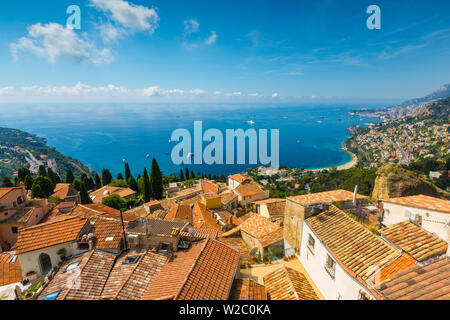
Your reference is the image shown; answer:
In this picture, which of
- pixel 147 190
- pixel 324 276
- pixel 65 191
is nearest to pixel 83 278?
pixel 324 276

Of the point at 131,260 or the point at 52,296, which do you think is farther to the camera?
the point at 131,260

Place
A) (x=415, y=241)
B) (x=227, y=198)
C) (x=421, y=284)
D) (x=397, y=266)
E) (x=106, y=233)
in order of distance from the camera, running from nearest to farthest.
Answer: (x=421, y=284), (x=397, y=266), (x=415, y=241), (x=106, y=233), (x=227, y=198)

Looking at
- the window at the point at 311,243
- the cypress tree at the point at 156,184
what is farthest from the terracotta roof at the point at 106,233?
the cypress tree at the point at 156,184

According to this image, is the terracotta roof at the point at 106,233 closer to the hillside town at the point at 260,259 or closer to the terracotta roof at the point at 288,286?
the hillside town at the point at 260,259

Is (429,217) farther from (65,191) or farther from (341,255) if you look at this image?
(65,191)

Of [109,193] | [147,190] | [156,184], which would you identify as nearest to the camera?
[147,190]

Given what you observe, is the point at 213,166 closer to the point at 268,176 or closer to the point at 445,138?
the point at 268,176

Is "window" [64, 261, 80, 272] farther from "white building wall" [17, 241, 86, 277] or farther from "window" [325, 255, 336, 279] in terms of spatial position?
"window" [325, 255, 336, 279]
